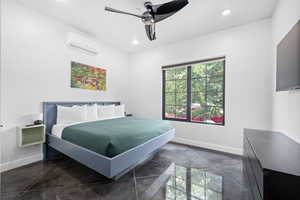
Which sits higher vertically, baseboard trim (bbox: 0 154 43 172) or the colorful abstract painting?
the colorful abstract painting

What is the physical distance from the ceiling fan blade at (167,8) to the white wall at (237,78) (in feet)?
5.45

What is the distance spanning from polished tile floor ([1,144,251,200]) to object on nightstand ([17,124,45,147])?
0.41 m

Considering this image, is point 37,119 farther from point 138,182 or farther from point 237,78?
point 237,78

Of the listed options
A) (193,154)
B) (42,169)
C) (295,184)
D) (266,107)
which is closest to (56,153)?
(42,169)

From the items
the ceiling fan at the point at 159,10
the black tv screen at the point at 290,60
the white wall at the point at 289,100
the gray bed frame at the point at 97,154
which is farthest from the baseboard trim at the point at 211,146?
the ceiling fan at the point at 159,10

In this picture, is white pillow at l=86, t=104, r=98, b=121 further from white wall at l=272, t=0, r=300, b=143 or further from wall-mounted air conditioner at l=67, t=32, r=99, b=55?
white wall at l=272, t=0, r=300, b=143

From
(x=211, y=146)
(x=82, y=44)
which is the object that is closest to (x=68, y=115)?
(x=82, y=44)

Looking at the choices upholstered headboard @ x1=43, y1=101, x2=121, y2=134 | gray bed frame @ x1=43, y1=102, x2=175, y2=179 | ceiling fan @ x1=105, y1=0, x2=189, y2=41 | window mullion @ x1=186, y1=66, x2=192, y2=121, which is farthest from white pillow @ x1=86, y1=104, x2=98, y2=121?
window mullion @ x1=186, y1=66, x2=192, y2=121

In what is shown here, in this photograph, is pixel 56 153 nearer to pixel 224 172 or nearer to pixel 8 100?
pixel 8 100

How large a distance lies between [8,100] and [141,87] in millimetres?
2986

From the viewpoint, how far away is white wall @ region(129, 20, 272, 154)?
2455 mm

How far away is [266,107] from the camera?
244 centimetres

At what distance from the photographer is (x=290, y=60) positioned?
1251 mm

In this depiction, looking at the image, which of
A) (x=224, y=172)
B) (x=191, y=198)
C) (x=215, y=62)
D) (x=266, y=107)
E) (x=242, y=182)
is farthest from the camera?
(x=215, y=62)
